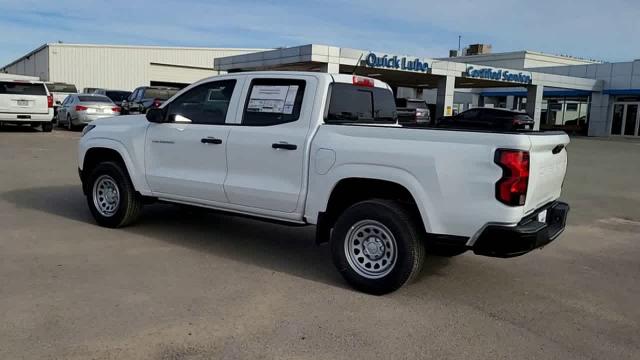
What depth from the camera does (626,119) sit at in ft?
126

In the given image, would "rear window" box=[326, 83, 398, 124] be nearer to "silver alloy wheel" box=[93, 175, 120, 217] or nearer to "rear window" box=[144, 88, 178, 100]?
"silver alloy wheel" box=[93, 175, 120, 217]

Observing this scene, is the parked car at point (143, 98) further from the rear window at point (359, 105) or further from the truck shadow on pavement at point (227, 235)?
the rear window at point (359, 105)

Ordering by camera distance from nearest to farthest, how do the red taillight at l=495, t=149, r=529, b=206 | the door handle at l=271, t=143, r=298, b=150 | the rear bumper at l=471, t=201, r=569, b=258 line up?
the red taillight at l=495, t=149, r=529, b=206 → the rear bumper at l=471, t=201, r=569, b=258 → the door handle at l=271, t=143, r=298, b=150


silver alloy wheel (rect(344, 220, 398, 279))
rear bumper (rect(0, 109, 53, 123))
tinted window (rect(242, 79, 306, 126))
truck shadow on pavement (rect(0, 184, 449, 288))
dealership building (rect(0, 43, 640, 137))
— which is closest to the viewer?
silver alloy wheel (rect(344, 220, 398, 279))

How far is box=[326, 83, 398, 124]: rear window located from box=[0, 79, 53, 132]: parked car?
1777 centimetres

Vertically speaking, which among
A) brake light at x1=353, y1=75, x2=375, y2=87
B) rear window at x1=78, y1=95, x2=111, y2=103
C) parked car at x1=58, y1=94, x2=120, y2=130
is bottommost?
parked car at x1=58, y1=94, x2=120, y2=130

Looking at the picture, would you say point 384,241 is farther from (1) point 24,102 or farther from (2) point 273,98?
(1) point 24,102

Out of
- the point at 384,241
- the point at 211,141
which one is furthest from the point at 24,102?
the point at 384,241

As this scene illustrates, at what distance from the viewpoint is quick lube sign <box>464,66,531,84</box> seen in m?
32.8

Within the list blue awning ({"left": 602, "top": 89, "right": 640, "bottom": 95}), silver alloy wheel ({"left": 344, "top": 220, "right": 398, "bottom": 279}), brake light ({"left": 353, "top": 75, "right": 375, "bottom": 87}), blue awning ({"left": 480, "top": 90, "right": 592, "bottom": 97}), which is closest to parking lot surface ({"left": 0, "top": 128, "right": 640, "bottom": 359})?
silver alloy wheel ({"left": 344, "top": 220, "right": 398, "bottom": 279})

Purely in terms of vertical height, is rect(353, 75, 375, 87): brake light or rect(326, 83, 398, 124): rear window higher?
rect(353, 75, 375, 87): brake light

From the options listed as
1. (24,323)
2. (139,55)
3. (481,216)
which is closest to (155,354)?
(24,323)

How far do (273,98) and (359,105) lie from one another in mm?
917

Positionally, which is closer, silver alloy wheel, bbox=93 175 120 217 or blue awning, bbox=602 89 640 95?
silver alloy wheel, bbox=93 175 120 217
